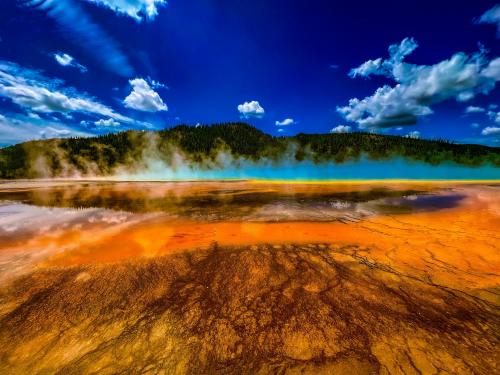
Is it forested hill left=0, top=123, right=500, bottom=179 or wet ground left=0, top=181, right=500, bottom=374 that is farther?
forested hill left=0, top=123, right=500, bottom=179

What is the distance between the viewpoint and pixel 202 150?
308ft

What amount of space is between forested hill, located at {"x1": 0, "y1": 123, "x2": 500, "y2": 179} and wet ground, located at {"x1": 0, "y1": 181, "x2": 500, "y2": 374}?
80.6 meters

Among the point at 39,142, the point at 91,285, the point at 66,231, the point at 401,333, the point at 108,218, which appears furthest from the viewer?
the point at 39,142

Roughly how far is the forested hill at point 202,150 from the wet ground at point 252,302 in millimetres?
80630

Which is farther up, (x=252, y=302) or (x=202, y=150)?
(x=202, y=150)

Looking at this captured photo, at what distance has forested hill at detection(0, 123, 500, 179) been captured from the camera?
74.8m

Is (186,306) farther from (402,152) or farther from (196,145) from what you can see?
(402,152)

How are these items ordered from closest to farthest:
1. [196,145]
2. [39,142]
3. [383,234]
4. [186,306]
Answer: [186,306] < [383,234] < [39,142] < [196,145]

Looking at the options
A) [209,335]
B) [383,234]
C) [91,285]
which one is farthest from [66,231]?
[383,234]

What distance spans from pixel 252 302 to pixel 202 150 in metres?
93.8

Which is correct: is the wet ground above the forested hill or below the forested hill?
below

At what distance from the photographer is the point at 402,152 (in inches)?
3467

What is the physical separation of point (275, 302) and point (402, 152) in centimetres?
10310

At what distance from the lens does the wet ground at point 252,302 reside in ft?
7.76
